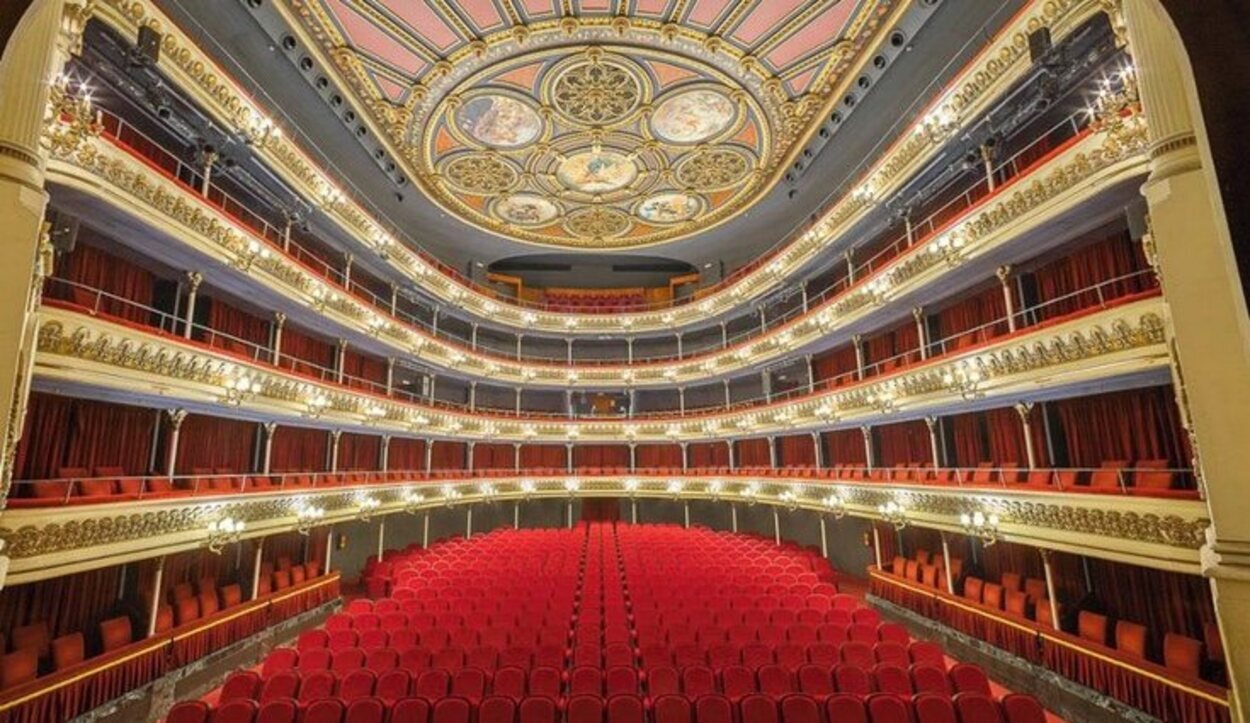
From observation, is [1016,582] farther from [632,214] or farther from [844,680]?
[632,214]

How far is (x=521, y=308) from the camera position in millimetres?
24938

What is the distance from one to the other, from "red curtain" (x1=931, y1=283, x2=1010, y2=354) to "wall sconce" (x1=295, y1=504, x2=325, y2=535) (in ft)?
46.0

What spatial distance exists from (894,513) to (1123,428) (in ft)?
14.7

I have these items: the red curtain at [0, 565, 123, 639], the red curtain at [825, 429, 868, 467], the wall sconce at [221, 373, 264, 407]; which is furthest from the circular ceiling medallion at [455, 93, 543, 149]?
the red curtain at [825, 429, 868, 467]

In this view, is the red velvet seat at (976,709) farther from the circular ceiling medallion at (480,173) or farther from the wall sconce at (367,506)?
the circular ceiling medallion at (480,173)

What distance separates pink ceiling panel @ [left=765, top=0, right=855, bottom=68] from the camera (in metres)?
11.7

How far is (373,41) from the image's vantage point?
1220cm

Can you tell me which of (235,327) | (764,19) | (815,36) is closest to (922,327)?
(815,36)

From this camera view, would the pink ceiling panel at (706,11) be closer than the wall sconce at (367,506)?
Yes

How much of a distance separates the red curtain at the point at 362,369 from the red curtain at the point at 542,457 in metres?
7.93

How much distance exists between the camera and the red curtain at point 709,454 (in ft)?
81.1

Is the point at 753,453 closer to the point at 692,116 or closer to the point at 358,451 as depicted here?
the point at 692,116

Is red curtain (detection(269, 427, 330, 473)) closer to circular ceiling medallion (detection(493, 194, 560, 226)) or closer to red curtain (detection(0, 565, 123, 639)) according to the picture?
red curtain (detection(0, 565, 123, 639))

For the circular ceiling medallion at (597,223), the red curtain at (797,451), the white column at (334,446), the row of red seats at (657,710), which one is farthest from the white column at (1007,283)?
the white column at (334,446)
